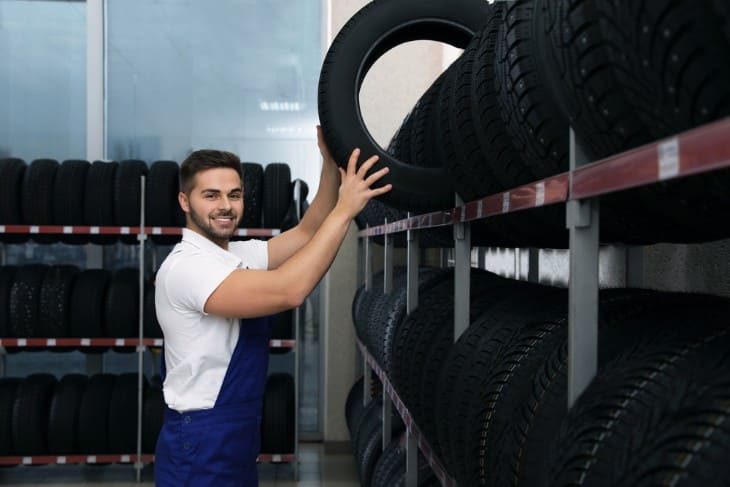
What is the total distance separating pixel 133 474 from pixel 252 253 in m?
3.19

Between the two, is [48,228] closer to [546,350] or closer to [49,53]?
[49,53]

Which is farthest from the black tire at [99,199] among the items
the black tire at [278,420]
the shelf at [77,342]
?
the black tire at [278,420]

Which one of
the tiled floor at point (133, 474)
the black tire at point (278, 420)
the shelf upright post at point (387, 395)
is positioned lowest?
the tiled floor at point (133, 474)

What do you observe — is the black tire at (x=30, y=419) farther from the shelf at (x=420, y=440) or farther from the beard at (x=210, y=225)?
the beard at (x=210, y=225)

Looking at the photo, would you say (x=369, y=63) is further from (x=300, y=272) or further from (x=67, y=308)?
(x=67, y=308)

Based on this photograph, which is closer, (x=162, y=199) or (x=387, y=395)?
(x=387, y=395)

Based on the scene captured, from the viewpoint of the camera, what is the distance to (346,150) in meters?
2.16

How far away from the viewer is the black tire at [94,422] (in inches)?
201

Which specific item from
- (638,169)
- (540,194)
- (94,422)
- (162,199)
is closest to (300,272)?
(540,194)

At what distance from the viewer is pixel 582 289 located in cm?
118

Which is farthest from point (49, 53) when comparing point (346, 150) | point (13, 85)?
point (346, 150)

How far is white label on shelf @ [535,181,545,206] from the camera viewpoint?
1268 millimetres

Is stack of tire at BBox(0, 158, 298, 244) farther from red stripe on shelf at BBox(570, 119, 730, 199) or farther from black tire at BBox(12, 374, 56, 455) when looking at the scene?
red stripe on shelf at BBox(570, 119, 730, 199)

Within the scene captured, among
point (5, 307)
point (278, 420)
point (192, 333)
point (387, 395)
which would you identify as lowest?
point (278, 420)
